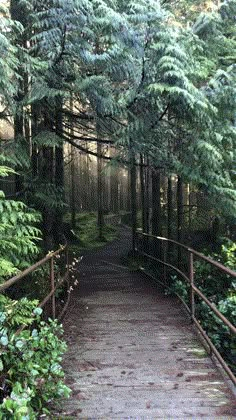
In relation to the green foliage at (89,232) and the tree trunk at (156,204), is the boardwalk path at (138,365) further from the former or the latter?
the green foliage at (89,232)

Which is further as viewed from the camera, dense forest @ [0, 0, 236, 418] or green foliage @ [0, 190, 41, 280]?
dense forest @ [0, 0, 236, 418]

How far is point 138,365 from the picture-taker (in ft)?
12.5

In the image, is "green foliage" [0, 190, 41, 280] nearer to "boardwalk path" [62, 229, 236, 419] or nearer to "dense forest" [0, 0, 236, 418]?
"dense forest" [0, 0, 236, 418]

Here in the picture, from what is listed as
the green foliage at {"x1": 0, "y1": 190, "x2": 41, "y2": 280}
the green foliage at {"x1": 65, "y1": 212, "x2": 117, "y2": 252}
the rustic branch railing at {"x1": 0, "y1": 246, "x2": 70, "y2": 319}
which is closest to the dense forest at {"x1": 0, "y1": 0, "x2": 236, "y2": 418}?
the green foliage at {"x1": 0, "y1": 190, "x2": 41, "y2": 280}

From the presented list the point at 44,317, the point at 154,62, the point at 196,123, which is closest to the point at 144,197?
the point at 196,123

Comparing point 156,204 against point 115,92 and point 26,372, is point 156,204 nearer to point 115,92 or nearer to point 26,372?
point 115,92

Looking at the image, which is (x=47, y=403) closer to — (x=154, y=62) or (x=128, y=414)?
(x=128, y=414)

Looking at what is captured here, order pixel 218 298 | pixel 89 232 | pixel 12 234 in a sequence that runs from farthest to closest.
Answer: pixel 89 232 → pixel 218 298 → pixel 12 234

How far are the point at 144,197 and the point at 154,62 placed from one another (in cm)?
689

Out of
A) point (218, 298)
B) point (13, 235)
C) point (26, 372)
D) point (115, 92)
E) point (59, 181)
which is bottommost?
point (218, 298)

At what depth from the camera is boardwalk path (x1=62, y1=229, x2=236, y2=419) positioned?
297 cm

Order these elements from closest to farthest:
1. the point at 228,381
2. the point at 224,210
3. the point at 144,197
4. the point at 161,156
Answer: the point at 228,381
the point at 161,156
the point at 224,210
the point at 144,197

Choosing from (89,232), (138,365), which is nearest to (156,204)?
(138,365)

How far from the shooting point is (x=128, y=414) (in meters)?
2.88
